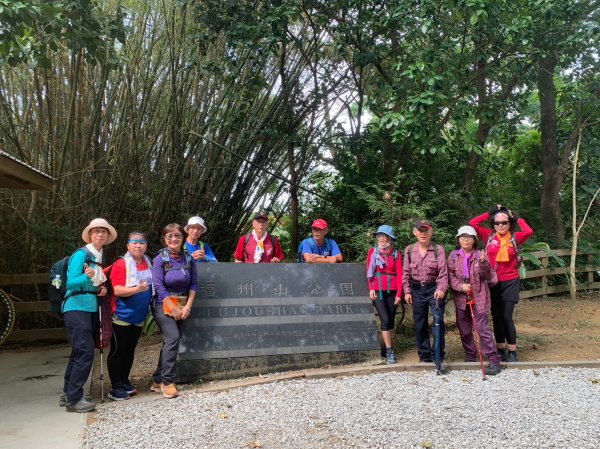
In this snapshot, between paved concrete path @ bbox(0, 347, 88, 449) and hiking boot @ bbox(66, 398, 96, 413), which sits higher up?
hiking boot @ bbox(66, 398, 96, 413)

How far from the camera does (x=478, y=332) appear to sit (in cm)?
478

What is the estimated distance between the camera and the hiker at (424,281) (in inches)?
190

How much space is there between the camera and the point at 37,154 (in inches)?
271

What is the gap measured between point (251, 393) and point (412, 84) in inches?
156

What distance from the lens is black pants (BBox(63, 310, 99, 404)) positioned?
3918 mm

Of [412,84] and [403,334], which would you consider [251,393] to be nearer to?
[403,334]

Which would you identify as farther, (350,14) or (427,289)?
(350,14)

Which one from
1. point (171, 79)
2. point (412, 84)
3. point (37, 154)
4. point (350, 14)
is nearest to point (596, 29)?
point (412, 84)

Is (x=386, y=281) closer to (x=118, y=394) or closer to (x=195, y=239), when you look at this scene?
(x=195, y=239)

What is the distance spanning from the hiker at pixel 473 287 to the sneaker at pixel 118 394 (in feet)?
10.2

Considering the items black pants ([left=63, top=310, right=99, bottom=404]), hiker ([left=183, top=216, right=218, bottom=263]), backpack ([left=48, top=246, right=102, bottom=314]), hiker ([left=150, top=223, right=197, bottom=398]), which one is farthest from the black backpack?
hiker ([left=183, top=216, right=218, bottom=263])

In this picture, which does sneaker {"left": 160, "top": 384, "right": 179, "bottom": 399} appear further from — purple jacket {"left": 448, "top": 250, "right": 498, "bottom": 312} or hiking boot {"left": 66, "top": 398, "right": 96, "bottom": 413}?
purple jacket {"left": 448, "top": 250, "right": 498, "bottom": 312}

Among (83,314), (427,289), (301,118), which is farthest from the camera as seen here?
(301,118)

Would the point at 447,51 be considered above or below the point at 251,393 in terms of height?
above
